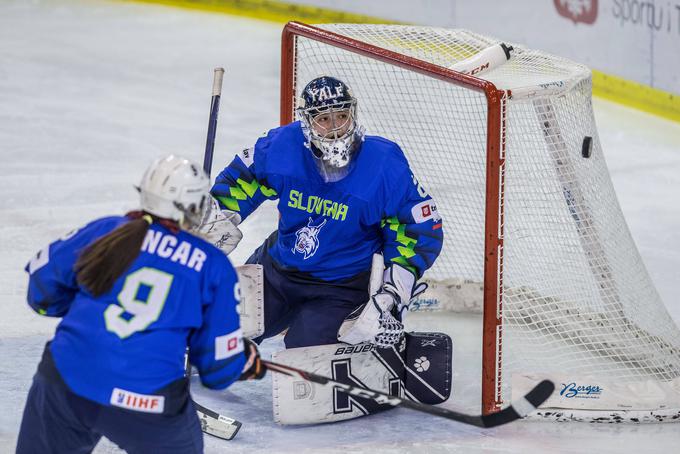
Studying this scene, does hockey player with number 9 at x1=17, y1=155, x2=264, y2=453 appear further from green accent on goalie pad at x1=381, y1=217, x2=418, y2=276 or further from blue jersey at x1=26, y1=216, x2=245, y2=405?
green accent on goalie pad at x1=381, y1=217, x2=418, y2=276

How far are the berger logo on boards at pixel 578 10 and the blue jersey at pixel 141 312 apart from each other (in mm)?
4734

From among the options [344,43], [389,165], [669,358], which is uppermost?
[344,43]

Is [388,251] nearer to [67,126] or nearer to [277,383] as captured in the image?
[277,383]

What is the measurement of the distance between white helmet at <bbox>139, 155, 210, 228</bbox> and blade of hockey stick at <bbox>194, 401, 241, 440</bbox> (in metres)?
1.08

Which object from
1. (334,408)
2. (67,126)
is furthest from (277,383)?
(67,126)

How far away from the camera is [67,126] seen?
6.46 metres

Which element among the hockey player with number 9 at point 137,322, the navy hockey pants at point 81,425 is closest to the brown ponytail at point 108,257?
the hockey player with number 9 at point 137,322

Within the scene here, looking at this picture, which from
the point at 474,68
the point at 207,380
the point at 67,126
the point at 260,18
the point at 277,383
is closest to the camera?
the point at 207,380

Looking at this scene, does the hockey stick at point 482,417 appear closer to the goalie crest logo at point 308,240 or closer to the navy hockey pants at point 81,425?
the navy hockey pants at point 81,425

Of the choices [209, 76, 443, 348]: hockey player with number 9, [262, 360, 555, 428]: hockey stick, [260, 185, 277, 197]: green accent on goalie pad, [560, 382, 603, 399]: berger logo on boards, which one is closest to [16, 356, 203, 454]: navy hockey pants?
[262, 360, 555, 428]: hockey stick

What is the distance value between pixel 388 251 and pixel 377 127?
1144 millimetres

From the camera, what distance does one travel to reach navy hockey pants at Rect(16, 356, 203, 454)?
252 centimetres

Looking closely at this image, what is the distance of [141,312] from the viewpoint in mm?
2453

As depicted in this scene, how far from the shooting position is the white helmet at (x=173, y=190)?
2510 millimetres
